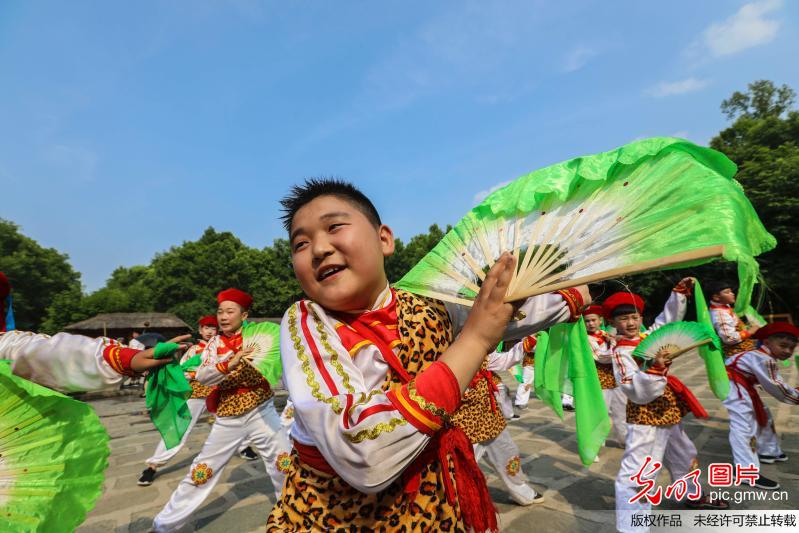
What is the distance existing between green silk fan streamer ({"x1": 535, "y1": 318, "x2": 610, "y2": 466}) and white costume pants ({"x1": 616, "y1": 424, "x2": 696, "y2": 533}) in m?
2.15

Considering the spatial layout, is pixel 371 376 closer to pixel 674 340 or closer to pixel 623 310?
pixel 674 340

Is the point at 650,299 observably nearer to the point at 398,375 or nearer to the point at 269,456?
the point at 269,456

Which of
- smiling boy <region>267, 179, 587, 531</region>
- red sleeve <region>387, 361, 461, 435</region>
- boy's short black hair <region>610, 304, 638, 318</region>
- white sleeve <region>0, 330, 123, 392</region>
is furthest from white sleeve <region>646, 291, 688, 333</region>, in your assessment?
white sleeve <region>0, 330, 123, 392</region>

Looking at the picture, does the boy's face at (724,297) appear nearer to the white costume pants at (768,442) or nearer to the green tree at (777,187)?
the white costume pants at (768,442)

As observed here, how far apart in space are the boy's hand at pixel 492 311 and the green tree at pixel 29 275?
3984 cm

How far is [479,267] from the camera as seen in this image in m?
1.63

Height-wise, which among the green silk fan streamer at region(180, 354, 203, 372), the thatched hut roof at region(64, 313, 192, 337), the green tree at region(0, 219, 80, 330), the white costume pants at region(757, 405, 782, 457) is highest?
the green tree at region(0, 219, 80, 330)

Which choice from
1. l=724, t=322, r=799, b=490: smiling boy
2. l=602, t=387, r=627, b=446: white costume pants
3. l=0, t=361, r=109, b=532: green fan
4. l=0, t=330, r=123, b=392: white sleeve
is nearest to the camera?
l=0, t=361, r=109, b=532: green fan

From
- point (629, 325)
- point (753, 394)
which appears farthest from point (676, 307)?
point (753, 394)

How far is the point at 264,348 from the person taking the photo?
480cm

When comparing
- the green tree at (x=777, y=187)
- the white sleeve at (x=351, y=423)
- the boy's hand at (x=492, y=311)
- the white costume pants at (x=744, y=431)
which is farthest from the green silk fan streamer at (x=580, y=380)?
the green tree at (x=777, y=187)

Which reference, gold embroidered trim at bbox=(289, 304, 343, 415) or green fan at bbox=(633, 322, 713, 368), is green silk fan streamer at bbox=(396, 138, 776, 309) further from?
green fan at bbox=(633, 322, 713, 368)

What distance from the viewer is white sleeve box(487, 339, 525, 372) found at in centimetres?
→ 496

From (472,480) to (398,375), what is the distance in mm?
471
